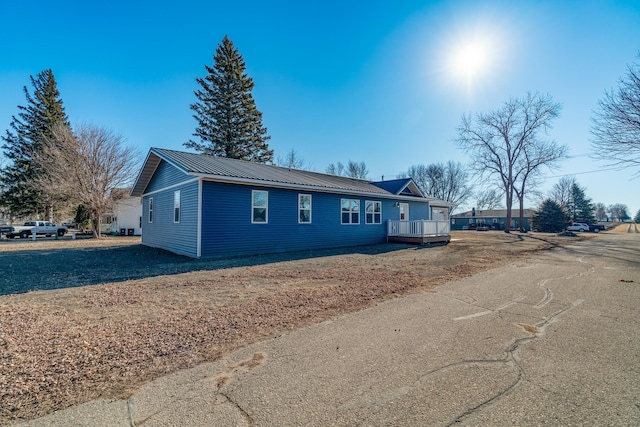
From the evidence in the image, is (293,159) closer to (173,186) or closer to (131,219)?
(131,219)

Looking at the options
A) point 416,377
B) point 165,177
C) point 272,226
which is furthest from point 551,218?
point 416,377

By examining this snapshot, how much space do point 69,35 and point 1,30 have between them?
7.22ft

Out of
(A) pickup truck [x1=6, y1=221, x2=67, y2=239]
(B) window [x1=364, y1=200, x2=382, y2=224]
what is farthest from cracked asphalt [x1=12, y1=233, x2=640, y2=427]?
(A) pickup truck [x1=6, y1=221, x2=67, y2=239]

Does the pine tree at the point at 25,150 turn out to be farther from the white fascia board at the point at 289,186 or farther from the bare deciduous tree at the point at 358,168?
the bare deciduous tree at the point at 358,168

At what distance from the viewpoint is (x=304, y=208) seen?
13.9 metres

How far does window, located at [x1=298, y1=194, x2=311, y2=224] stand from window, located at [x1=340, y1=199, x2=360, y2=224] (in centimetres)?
218

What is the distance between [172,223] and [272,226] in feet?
15.1

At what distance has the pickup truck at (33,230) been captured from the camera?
23.3 metres

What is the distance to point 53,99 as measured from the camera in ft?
108

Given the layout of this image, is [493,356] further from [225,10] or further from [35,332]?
[225,10]

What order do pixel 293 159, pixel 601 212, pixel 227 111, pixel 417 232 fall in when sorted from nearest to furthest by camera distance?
1. pixel 417 232
2. pixel 227 111
3. pixel 293 159
4. pixel 601 212

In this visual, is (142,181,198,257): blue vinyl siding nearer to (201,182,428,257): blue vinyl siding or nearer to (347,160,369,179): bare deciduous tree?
(201,182,428,257): blue vinyl siding

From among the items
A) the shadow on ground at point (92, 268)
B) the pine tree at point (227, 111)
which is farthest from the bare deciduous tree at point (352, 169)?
the shadow on ground at point (92, 268)

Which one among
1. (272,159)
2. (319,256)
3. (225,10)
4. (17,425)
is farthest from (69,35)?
(272,159)
